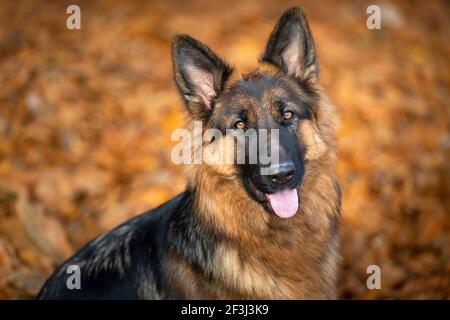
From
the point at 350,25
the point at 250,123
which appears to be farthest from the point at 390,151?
the point at 250,123

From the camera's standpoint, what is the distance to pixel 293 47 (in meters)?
5.02

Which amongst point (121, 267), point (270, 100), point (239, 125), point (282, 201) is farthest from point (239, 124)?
point (121, 267)

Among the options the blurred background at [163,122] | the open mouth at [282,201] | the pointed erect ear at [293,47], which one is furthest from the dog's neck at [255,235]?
the blurred background at [163,122]

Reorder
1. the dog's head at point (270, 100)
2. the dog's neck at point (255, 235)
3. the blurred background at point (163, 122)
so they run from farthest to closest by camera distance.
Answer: the blurred background at point (163, 122), the dog's neck at point (255, 235), the dog's head at point (270, 100)

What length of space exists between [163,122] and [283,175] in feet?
16.2

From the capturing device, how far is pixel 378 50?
34.5 feet

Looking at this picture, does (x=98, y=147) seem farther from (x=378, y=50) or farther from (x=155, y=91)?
(x=378, y=50)

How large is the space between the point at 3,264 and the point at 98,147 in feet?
9.67

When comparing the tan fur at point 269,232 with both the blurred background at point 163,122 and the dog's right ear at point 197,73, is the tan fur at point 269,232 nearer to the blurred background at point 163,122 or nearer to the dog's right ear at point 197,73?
the dog's right ear at point 197,73

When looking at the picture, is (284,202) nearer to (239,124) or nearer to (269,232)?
(269,232)

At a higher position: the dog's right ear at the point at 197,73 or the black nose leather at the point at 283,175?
the dog's right ear at the point at 197,73

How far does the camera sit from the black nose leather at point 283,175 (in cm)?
450

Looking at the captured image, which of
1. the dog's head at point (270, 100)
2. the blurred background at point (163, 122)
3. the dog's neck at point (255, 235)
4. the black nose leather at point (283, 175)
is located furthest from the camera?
the blurred background at point (163, 122)

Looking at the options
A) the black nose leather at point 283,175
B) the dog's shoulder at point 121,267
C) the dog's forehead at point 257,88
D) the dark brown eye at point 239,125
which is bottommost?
the dog's shoulder at point 121,267
